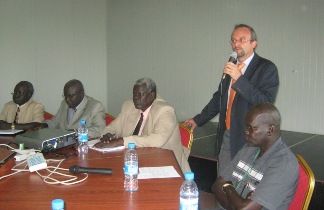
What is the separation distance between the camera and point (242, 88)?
235 centimetres

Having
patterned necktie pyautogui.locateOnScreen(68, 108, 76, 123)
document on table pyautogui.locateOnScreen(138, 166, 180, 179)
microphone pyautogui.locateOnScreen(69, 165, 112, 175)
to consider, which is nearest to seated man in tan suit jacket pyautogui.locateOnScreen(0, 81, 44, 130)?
patterned necktie pyautogui.locateOnScreen(68, 108, 76, 123)

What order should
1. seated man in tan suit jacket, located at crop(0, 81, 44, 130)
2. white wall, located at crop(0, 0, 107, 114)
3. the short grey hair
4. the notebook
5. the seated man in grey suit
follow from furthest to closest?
white wall, located at crop(0, 0, 107, 114) < seated man in tan suit jacket, located at crop(0, 81, 44, 130) < the seated man in grey suit < the short grey hair < the notebook

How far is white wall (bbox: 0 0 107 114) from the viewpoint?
6164 mm

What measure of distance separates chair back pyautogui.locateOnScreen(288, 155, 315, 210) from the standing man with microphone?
78cm

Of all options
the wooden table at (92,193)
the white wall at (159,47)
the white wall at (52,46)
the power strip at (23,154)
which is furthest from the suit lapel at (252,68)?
the white wall at (52,46)

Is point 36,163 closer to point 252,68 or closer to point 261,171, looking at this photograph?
point 261,171

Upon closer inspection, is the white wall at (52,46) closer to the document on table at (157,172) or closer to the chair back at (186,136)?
the chair back at (186,136)

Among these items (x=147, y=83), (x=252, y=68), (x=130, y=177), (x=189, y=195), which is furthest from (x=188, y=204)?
(x=147, y=83)

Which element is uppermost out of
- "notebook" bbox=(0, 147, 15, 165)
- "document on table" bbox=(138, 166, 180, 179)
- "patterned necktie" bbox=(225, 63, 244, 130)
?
"patterned necktie" bbox=(225, 63, 244, 130)

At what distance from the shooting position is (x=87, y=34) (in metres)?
7.58

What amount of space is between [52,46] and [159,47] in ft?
6.98

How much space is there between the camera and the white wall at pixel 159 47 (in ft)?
17.1

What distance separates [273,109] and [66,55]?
5.99m

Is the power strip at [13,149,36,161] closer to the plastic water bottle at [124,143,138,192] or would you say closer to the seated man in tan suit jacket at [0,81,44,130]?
the plastic water bottle at [124,143,138,192]
